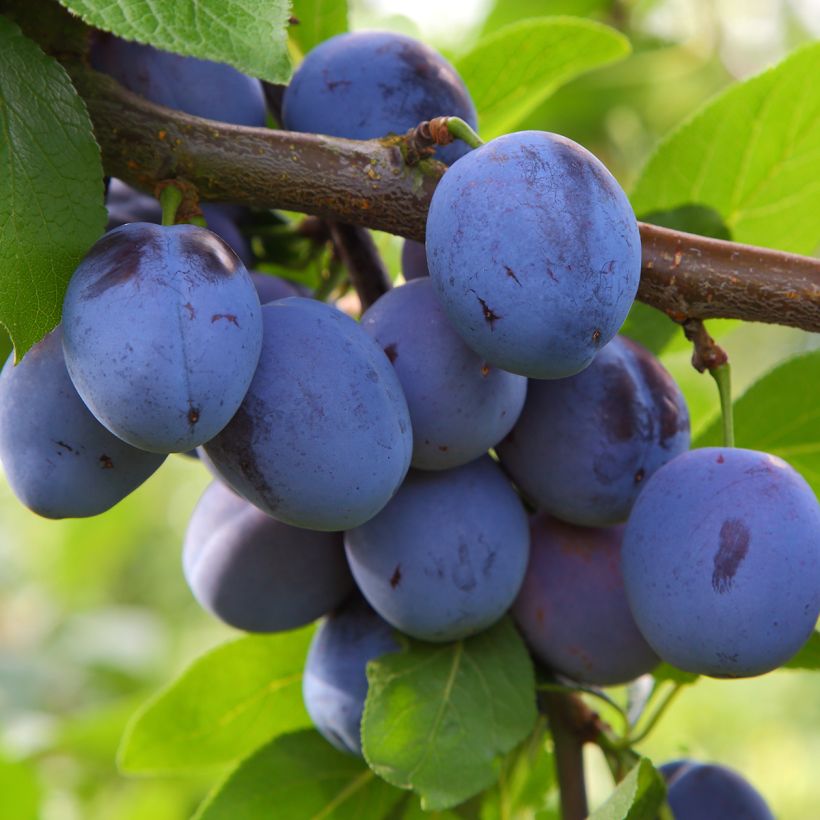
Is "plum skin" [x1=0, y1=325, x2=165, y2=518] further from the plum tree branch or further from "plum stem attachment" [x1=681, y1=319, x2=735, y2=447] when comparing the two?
"plum stem attachment" [x1=681, y1=319, x2=735, y2=447]

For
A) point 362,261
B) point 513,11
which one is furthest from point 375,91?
point 513,11

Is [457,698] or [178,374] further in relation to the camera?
[457,698]

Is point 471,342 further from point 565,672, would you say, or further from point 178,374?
point 565,672

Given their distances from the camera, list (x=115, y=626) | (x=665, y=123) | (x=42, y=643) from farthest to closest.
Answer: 1. (x=42, y=643)
2. (x=115, y=626)
3. (x=665, y=123)

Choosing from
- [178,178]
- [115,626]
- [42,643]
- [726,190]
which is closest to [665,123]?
[726,190]

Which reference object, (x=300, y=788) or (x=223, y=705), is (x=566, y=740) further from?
(x=223, y=705)

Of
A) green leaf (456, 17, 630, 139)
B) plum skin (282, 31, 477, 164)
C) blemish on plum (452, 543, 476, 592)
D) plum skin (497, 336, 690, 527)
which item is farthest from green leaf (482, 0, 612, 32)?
blemish on plum (452, 543, 476, 592)
